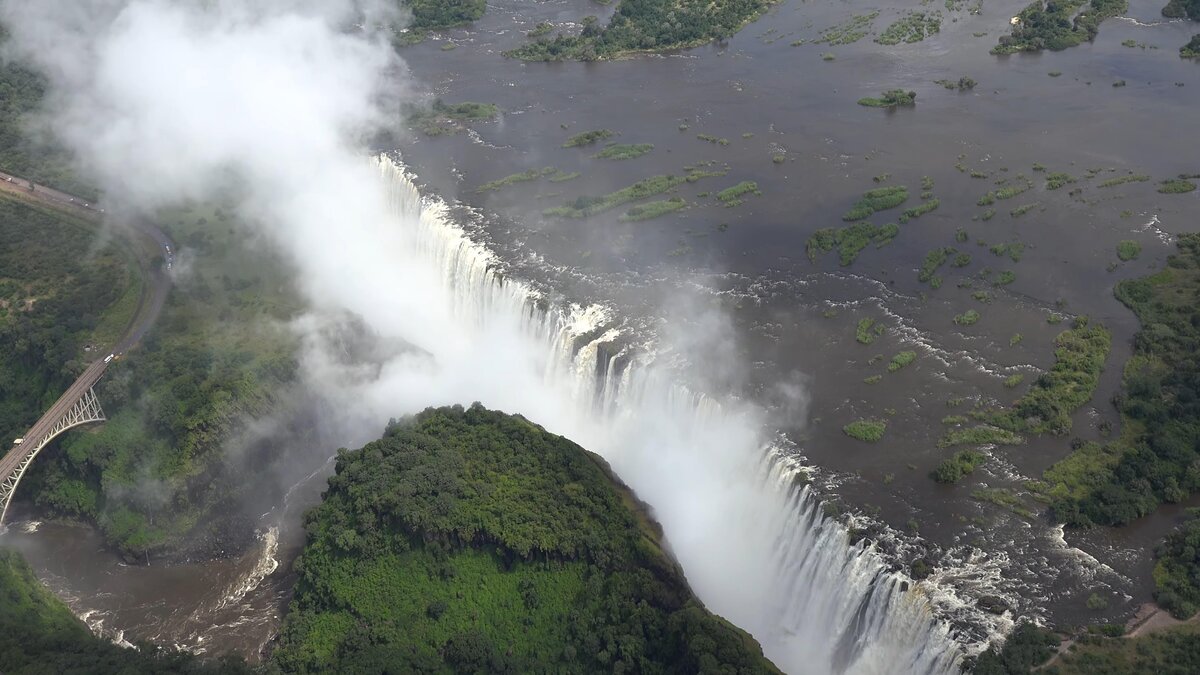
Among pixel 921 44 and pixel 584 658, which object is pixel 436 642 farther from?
pixel 921 44

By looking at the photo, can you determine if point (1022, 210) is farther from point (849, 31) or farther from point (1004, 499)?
point (849, 31)

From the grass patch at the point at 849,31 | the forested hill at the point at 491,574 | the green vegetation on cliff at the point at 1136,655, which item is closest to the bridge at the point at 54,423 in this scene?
the forested hill at the point at 491,574

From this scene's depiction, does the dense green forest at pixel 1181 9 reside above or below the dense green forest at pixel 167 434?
above

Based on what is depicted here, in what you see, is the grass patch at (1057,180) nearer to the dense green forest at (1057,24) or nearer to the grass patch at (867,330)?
the grass patch at (867,330)

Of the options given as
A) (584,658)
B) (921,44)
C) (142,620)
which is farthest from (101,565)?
(921,44)

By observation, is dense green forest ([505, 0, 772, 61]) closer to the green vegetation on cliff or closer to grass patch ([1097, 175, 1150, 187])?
grass patch ([1097, 175, 1150, 187])

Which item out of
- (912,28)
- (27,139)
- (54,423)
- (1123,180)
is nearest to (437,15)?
(27,139)

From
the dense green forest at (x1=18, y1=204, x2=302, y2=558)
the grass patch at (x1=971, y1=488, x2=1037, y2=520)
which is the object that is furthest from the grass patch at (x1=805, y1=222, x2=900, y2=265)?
the dense green forest at (x1=18, y1=204, x2=302, y2=558)
